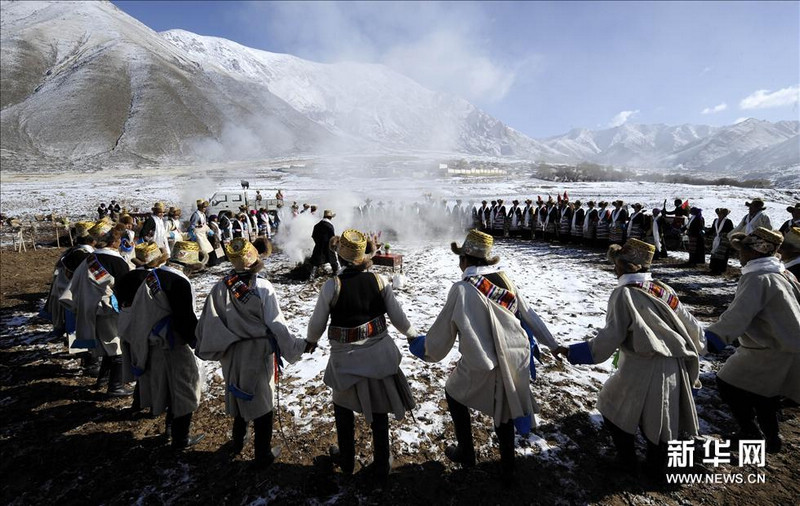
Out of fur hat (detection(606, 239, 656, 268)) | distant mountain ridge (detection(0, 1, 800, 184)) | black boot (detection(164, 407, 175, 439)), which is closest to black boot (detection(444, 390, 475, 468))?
fur hat (detection(606, 239, 656, 268))

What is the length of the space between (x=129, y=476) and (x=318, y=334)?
7.38 ft

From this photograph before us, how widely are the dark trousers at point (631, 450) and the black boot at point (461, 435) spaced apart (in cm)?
118

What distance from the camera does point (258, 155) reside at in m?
105

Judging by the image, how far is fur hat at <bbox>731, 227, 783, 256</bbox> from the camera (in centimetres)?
309

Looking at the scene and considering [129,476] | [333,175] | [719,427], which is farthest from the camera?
[333,175]

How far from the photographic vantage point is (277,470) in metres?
3.39

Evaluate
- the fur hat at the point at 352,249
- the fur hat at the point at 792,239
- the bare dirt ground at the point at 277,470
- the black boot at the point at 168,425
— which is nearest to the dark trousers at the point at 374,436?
the bare dirt ground at the point at 277,470

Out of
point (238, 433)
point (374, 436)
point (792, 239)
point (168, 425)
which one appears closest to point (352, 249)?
point (374, 436)

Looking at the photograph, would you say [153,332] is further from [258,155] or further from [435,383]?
[258,155]

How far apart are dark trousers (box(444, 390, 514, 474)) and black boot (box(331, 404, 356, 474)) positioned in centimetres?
88

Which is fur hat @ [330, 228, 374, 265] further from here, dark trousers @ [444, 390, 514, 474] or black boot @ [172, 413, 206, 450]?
black boot @ [172, 413, 206, 450]

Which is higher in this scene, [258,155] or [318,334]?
[258,155]

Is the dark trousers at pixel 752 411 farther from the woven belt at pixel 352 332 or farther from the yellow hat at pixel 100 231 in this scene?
the yellow hat at pixel 100 231

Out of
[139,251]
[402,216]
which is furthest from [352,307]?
[402,216]
